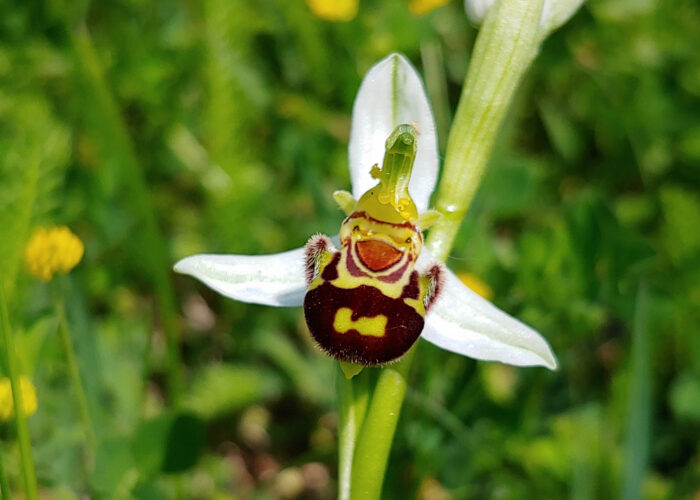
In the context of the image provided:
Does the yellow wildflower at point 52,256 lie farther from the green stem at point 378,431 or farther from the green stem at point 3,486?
the green stem at point 378,431

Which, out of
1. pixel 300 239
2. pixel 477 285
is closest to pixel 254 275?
pixel 477 285

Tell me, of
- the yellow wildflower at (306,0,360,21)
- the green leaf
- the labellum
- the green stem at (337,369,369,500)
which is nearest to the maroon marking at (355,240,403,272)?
the labellum

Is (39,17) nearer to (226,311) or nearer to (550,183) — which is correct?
(226,311)

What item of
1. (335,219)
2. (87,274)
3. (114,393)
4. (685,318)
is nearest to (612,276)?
(685,318)

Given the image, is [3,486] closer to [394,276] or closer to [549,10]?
[394,276]

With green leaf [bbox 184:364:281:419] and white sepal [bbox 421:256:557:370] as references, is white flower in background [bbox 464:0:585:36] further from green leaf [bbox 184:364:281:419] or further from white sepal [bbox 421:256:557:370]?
green leaf [bbox 184:364:281:419]

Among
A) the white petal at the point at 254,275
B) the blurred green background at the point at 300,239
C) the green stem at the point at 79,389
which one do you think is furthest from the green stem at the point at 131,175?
the white petal at the point at 254,275
